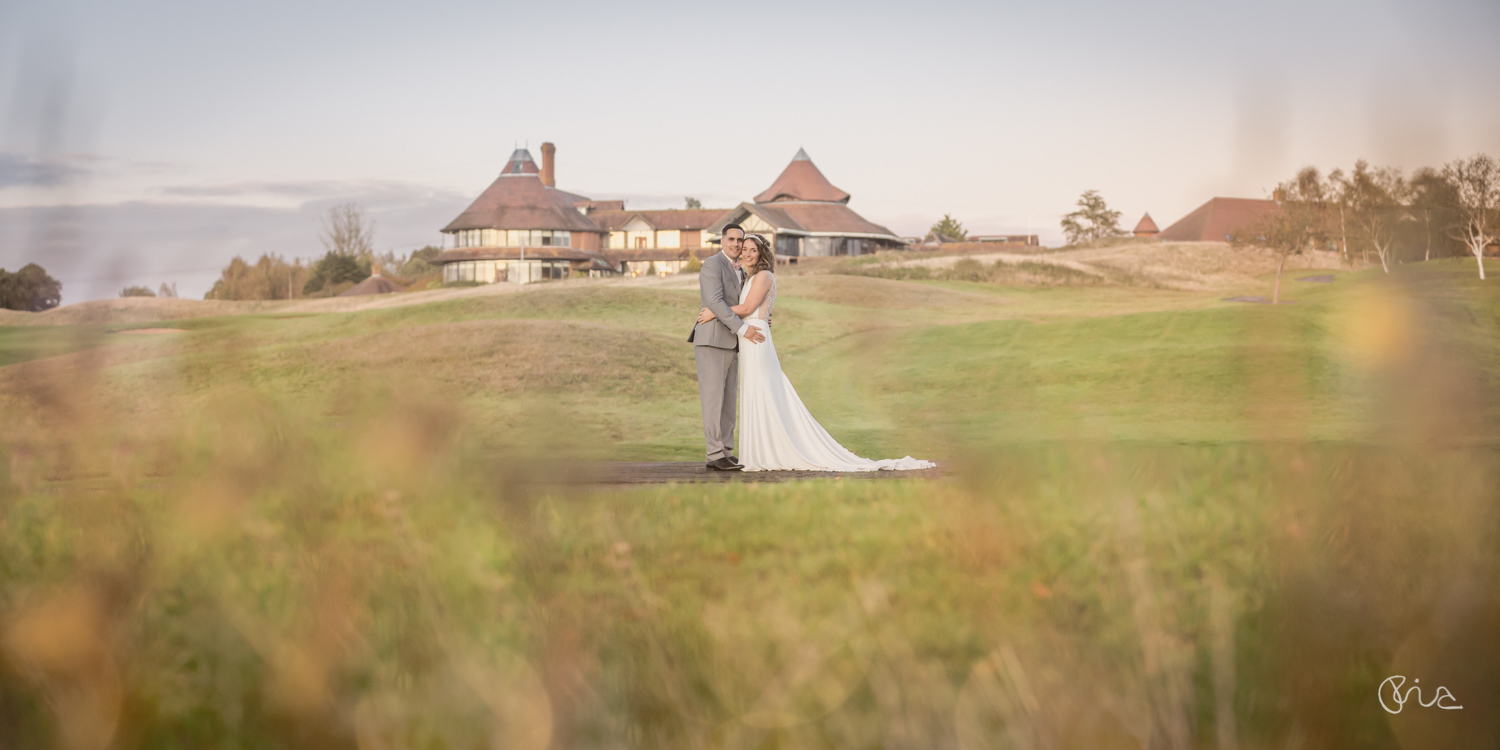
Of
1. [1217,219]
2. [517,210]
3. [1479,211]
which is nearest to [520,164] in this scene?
[517,210]

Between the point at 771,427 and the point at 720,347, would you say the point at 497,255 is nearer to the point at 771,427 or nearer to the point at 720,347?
the point at 720,347

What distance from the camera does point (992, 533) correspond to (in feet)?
20.3

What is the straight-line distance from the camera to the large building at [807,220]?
272 feet

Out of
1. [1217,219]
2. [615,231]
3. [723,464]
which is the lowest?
[723,464]

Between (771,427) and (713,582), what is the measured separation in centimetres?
628

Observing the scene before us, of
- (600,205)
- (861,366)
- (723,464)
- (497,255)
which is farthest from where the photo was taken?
(600,205)

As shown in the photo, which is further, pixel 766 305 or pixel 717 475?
pixel 766 305

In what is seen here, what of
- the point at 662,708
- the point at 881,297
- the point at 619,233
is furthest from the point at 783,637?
the point at 619,233

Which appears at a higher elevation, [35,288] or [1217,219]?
[1217,219]

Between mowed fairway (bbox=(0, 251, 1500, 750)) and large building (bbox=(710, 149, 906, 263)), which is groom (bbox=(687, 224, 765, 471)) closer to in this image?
mowed fairway (bbox=(0, 251, 1500, 750))

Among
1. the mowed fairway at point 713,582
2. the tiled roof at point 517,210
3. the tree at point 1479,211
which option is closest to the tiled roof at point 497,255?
the tiled roof at point 517,210

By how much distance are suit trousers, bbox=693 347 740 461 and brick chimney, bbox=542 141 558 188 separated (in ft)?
320

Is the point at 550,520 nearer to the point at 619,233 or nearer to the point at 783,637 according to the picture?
the point at 783,637

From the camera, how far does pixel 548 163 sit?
353 feet
